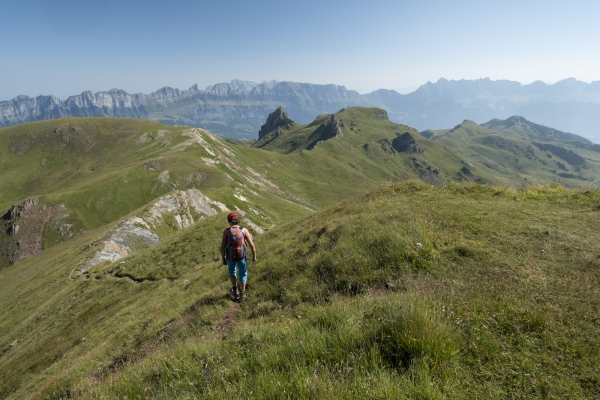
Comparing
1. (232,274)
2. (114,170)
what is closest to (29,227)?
(114,170)

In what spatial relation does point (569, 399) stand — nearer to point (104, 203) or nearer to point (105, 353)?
point (105, 353)

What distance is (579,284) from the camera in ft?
23.4

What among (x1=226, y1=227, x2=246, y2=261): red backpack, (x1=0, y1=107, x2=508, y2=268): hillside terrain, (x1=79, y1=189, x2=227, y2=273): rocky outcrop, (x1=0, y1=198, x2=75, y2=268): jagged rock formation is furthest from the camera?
(x1=0, y1=198, x2=75, y2=268): jagged rock formation

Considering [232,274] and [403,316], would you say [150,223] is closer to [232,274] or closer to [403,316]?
[232,274]

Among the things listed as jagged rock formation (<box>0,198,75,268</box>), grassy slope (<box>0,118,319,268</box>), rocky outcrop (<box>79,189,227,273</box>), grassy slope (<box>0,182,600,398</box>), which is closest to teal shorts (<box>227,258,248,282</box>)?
grassy slope (<box>0,182,600,398</box>)

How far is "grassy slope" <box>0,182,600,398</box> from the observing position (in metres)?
4.46

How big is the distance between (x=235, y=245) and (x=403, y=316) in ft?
25.1

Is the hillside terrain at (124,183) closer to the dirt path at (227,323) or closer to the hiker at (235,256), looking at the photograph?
the hiker at (235,256)

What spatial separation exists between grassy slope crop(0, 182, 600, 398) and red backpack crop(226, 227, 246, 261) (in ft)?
5.41

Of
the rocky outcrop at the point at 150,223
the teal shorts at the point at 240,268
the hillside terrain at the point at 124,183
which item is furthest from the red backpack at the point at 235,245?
the hillside terrain at the point at 124,183

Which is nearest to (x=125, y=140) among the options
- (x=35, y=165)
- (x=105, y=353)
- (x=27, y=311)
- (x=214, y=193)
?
(x=35, y=165)

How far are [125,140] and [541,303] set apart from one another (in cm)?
20812

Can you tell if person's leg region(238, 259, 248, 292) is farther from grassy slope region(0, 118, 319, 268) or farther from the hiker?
grassy slope region(0, 118, 319, 268)

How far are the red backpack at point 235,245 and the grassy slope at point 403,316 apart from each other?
→ 1.65m
